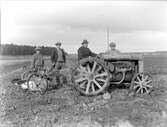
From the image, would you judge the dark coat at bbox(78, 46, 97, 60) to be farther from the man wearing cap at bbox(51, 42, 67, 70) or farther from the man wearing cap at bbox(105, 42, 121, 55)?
the man wearing cap at bbox(51, 42, 67, 70)

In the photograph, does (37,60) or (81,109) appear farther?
(37,60)

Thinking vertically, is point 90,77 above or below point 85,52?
below

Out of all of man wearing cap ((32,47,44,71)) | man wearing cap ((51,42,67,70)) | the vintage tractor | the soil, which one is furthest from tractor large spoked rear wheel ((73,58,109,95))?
man wearing cap ((32,47,44,71))

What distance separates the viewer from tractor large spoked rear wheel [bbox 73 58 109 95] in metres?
8.54

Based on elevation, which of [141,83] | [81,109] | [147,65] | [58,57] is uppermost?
[58,57]

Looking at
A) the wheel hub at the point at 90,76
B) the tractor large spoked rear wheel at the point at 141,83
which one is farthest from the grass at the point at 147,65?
the tractor large spoked rear wheel at the point at 141,83

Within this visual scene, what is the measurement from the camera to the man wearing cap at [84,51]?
29.5ft

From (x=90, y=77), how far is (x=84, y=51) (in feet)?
3.08

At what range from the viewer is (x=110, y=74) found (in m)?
8.73

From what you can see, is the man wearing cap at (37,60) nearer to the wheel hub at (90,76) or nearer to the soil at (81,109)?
the soil at (81,109)

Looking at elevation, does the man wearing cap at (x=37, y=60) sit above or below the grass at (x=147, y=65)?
above

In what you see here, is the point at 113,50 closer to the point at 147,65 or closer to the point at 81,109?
the point at 81,109

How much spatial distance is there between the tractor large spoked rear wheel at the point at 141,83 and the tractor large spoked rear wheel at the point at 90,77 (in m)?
0.96

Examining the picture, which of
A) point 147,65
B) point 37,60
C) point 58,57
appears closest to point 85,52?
point 58,57
